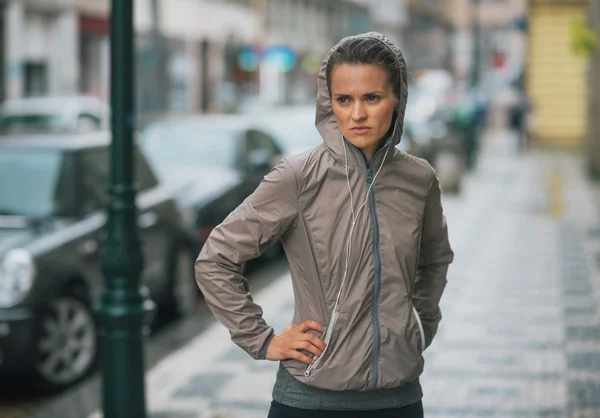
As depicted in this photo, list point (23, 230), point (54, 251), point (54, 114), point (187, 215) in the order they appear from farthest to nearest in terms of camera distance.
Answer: point (54, 114) < point (187, 215) < point (23, 230) < point (54, 251)

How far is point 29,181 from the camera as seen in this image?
8.12 m

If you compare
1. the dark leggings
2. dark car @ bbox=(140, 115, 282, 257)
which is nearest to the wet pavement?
dark car @ bbox=(140, 115, 282, 257)

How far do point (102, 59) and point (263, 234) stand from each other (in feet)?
114

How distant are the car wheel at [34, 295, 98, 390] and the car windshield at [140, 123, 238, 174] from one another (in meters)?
4.57

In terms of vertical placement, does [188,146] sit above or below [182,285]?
above

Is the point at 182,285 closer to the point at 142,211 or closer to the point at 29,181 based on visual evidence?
the point at 142,211

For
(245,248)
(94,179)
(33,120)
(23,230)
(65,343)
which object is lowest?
(65,343)

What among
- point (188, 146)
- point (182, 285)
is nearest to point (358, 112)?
point (182, 285)

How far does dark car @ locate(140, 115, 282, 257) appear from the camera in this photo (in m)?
11.2

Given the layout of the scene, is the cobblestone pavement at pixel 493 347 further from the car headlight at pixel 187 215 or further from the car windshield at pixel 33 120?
the car windshield at pixel 33 120

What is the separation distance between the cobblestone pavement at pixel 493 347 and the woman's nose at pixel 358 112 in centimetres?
369

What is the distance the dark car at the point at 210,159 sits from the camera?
36.9ft

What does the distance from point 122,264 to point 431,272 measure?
9.56ft

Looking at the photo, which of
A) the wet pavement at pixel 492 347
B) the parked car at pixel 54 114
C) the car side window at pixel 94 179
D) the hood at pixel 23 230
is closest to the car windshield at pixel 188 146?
the wet pavement at pixel 492 347
